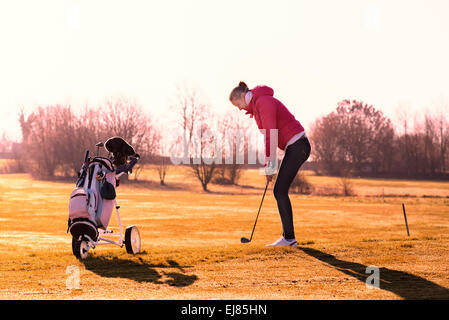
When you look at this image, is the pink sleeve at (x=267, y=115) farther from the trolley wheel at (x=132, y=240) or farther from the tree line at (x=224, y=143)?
the tree line at (x=224, y=143)

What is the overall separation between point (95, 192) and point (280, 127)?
9.49 ft

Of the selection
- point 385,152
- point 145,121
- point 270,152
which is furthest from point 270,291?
point 385,152

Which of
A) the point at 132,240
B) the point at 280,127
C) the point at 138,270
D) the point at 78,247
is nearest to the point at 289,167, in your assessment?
the point at 280,127

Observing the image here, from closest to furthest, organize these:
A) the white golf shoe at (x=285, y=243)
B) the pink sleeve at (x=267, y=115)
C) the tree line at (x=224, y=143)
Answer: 1. the pink sleeve at (x=267, y=115)
2. the white golf shoe at (x=285, y=243)
3. the tree line at (x=224, y=143)

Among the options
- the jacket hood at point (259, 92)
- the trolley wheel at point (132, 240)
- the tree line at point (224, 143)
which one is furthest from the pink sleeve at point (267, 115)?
the tree line at point (224, 143)

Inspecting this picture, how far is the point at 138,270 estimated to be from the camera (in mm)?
6645

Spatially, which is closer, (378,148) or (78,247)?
(78,247)

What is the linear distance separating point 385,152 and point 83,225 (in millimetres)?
68177

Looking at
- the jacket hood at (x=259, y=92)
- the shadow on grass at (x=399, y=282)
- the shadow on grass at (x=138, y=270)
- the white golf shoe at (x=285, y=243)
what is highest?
the jacket hood at (x=259, y=92)

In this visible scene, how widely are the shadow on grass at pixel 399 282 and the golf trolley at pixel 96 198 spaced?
10.5ft

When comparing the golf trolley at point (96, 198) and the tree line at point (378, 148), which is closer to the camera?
the golf trolley at point (96, 198)

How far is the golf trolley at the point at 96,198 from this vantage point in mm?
6887

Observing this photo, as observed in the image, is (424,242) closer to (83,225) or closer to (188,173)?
(83,225)

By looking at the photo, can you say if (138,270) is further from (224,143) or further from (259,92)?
(224,143)
